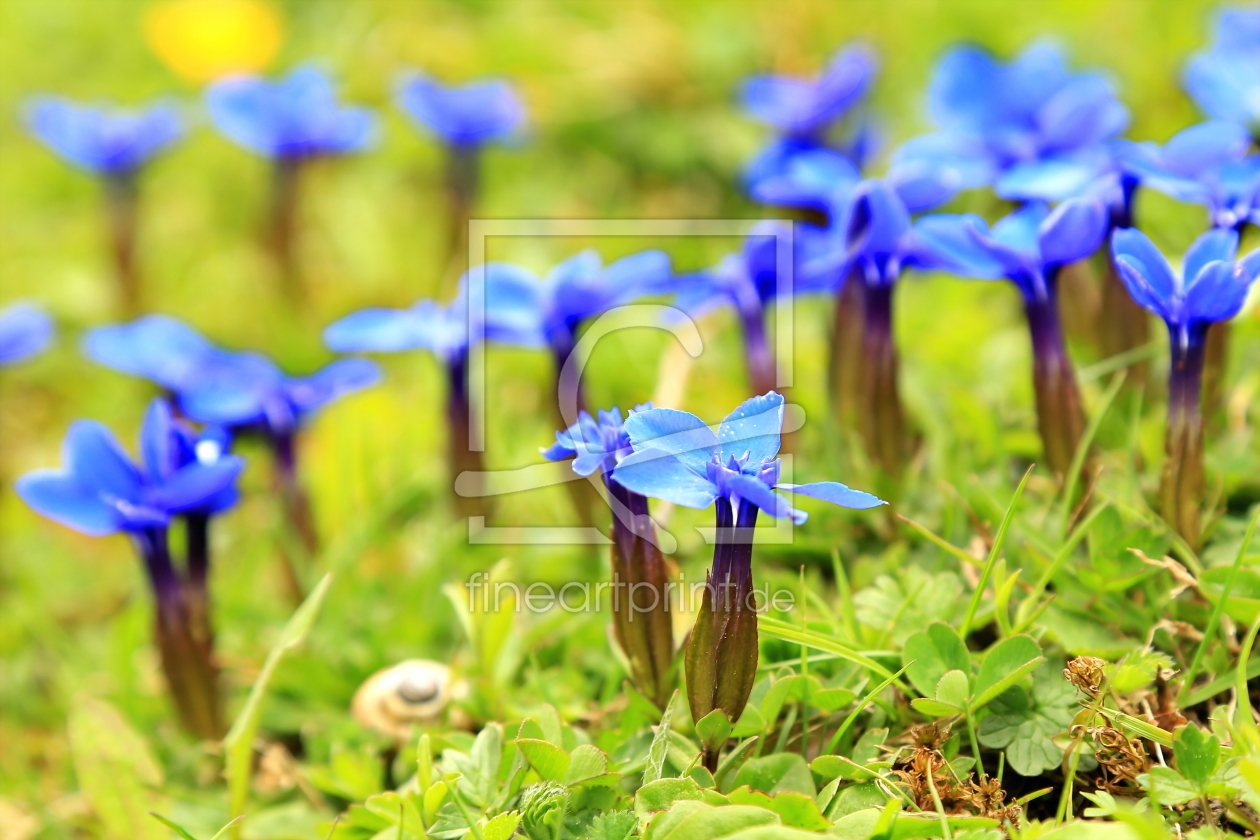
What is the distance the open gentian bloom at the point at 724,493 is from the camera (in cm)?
128

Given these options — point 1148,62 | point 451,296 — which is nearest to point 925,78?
point 1148,62

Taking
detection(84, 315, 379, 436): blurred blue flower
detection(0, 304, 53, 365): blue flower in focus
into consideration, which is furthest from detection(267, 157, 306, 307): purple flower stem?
detection(84, 315, 379, 436): blurred blue flower

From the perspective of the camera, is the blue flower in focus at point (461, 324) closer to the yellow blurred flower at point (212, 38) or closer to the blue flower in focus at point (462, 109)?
the blue flower in focus at point (462, 109)

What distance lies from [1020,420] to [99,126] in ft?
8.99

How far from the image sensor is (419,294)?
3.46 m

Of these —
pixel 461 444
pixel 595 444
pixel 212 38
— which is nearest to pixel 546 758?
pixel 595 444

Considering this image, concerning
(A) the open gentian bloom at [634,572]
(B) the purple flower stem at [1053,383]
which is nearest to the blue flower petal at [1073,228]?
(B) the purple flower stem at [1053,383]

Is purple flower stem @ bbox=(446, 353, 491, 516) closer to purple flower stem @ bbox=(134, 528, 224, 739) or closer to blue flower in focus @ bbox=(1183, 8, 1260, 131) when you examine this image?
purple flower stem @ bbox=(134, 528, 224, 739)

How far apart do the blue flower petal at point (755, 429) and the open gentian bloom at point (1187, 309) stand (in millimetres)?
587

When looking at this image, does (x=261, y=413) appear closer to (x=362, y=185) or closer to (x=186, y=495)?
(x=186, y=495)

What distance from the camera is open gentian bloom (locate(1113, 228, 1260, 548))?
5.06 ft

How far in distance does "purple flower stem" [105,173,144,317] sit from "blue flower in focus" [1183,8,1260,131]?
9.46ft

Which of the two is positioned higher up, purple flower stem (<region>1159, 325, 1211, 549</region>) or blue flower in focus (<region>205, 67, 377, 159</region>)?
blue flower in focus (<region>205, 67, 377, 159</region>)

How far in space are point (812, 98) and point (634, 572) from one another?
67.8 inches
